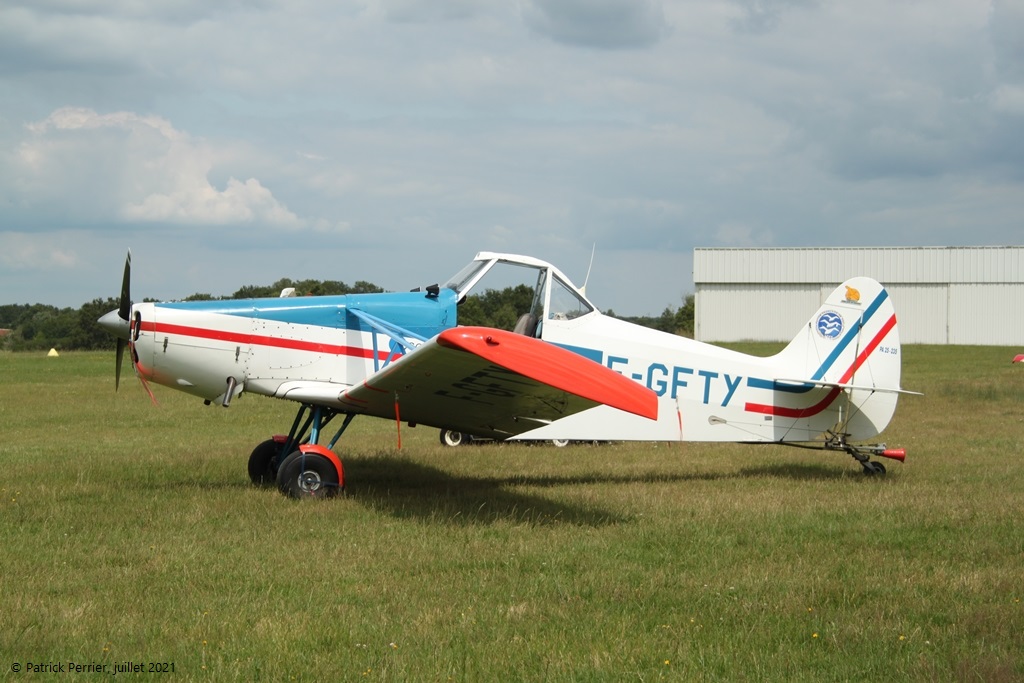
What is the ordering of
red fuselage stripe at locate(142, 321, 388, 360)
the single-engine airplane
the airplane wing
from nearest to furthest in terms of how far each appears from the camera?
the airplane wing < the single-engine airplane < red fuselage stripe at locate(142, 321, 388, 360)

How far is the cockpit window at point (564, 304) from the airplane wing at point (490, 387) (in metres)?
1.31

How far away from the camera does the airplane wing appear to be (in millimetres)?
6648

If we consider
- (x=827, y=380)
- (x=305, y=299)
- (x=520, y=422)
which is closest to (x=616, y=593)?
(x=520, y=422)

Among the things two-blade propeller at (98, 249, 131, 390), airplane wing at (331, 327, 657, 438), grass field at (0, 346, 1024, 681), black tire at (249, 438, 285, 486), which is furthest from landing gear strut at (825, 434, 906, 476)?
two-blade propeller at (98, 249, 131, 390)

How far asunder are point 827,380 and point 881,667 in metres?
6.43

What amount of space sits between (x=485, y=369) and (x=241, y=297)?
13.1 feet

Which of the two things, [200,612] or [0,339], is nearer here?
[200,612]

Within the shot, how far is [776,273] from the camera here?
53125 mm

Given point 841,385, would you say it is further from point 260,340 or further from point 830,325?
point 260,340

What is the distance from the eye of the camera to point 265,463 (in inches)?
401

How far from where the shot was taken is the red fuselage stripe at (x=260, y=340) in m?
8.96

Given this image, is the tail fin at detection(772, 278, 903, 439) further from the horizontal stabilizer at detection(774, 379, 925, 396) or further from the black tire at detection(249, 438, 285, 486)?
the black tire at detection(249, 438, 285, 486)

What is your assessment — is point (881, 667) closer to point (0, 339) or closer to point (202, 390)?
point (202, 390)

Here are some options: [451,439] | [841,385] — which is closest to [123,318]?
[451,439]
